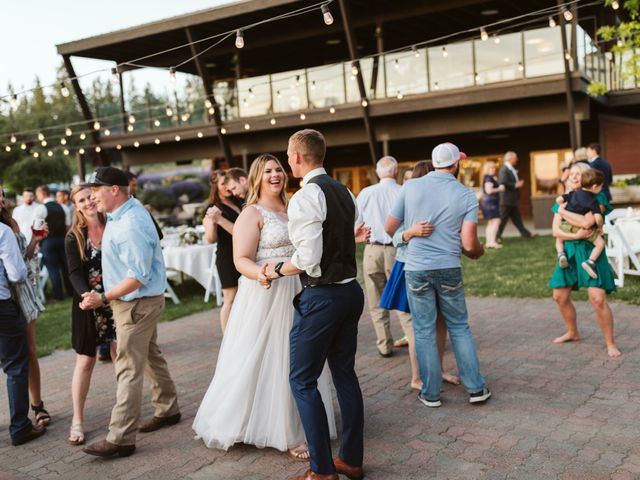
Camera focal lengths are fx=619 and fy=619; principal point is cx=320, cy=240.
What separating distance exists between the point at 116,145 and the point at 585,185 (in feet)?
67.5

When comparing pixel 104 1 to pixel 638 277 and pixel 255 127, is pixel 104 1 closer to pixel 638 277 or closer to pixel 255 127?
pixel 255 127

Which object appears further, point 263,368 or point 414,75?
point 414,75

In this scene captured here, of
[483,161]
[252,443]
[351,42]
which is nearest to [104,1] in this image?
[351,42]

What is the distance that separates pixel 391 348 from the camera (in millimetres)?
6195

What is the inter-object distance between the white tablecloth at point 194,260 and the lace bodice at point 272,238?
6.27 meters

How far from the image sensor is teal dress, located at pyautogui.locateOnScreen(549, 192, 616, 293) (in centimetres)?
571

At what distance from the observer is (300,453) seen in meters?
3.93

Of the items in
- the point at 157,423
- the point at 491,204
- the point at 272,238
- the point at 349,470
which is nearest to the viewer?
the point at 349,470

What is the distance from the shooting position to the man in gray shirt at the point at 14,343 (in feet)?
14.8

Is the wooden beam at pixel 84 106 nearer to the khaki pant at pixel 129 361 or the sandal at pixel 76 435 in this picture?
the sandal at pixel 76 435

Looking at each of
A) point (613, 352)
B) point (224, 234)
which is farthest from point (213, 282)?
point (613, 352)

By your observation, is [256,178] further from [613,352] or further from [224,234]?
[613,352]

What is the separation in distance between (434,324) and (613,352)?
215 cm

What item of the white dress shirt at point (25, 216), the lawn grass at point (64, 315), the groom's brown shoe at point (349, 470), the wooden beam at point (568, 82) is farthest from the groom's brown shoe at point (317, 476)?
the wooden beam at point (568, 82)
